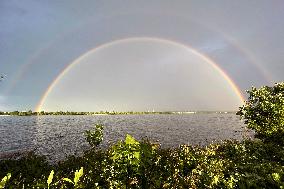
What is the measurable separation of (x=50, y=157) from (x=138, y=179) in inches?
1666

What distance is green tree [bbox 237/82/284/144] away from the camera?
34.5m

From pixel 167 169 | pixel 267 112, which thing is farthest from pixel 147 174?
pixel 267 112

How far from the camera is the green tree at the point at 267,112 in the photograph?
34.5 m

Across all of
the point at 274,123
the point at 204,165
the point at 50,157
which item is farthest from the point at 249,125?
the point at 50,157

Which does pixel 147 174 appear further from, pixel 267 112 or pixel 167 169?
pixel 267 112

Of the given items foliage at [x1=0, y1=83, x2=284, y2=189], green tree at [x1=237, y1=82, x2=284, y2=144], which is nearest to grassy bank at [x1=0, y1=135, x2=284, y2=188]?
foliage at [x1=0, y1=83, x2=284, y2=189]

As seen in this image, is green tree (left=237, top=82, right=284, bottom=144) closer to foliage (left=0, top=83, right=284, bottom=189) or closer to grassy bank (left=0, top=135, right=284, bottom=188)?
foliage (left=0, top=83, right=284, bottom=189)

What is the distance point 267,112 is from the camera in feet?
116

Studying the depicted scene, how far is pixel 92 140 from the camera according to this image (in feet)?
151

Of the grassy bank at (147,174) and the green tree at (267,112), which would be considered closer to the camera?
the grassy bank at (147,174)

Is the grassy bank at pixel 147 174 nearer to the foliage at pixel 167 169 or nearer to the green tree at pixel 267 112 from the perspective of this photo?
the foliage at pixel 167 169

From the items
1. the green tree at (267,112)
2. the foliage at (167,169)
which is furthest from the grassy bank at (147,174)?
the green tree at (267,112)

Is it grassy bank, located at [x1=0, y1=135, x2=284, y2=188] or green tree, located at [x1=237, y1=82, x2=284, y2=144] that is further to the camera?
green tree, located at [x1=237, y1=82, x2=284, y2=144]

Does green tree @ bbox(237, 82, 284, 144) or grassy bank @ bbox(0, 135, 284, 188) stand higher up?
green tree @ bbox(237, 82, 284, 144)
